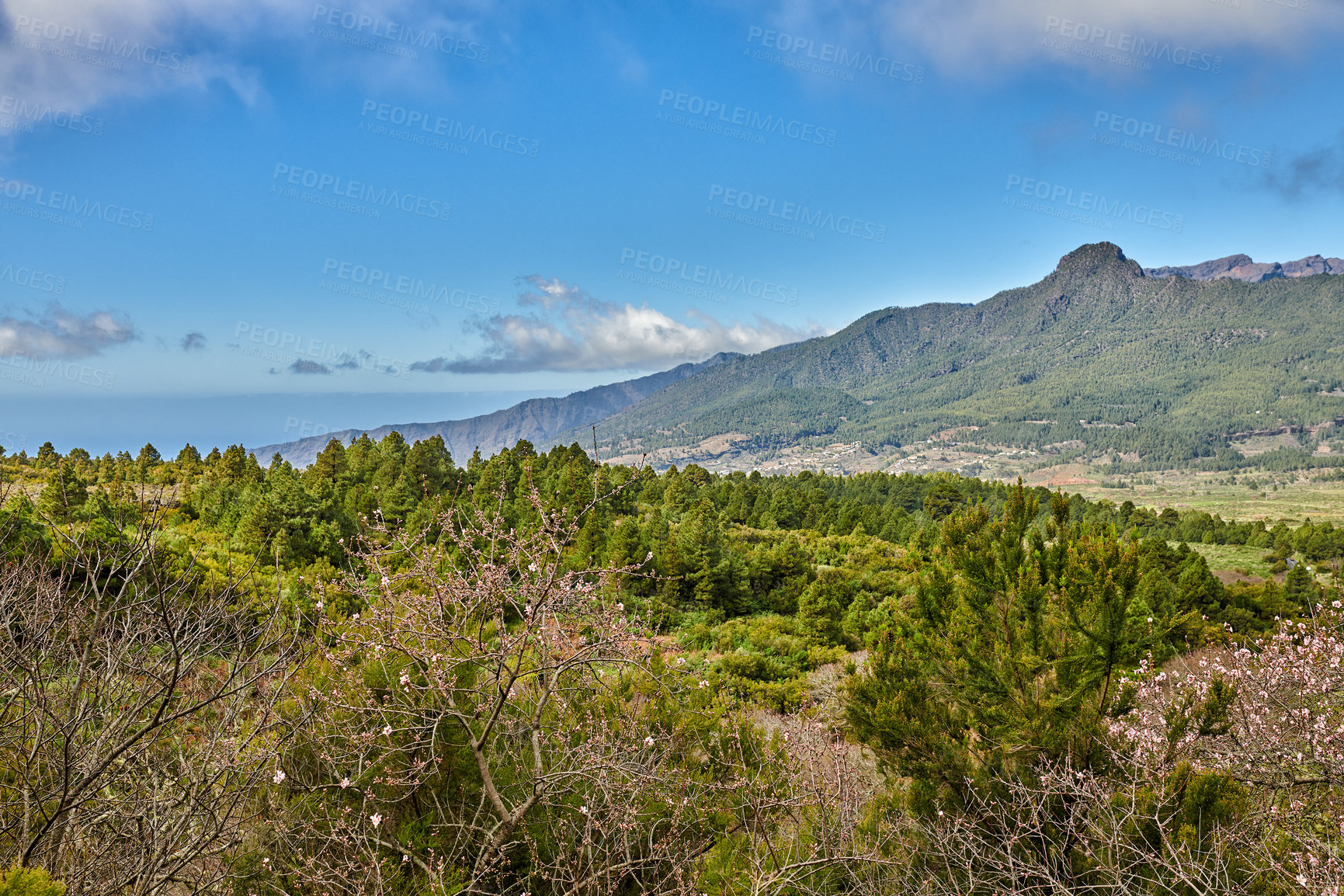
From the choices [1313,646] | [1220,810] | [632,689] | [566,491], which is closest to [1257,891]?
[1220,810]

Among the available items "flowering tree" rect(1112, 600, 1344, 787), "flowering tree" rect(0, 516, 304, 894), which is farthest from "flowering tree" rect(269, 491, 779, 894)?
"flowering tree" rect(1112, 600, 1344, 787)

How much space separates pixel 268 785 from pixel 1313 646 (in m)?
12.1

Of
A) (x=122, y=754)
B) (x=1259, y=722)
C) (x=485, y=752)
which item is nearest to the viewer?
(x=122, y=754)

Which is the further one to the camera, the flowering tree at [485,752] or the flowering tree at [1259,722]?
the flowering tree at [1259,722]

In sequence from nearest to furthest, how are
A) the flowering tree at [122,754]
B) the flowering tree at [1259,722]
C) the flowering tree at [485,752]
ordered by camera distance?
the flowering tree at [122,754], the flowering tree at [485,752], the flowering tree at [1259,722]

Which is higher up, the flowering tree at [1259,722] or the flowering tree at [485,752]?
the flowering tree at [485,752]

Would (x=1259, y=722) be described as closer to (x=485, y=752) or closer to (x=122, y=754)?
(x=485, y=752)

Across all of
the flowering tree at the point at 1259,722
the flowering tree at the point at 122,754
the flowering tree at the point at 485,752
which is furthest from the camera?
the flowering tree at the point at 1259,722

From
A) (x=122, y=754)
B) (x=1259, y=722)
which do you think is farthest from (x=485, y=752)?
(x=1259, y=722)

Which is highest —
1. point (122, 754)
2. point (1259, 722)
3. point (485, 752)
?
point (122, 754)

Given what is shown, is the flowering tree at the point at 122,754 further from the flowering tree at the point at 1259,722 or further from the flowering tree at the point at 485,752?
the flowering tree at the point at 1259,722

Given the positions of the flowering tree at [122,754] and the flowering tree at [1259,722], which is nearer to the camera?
the flowering tree at [122,754]

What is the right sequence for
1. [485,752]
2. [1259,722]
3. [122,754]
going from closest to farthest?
1. [122,754]
2. [485,752]
3. [1259,722]

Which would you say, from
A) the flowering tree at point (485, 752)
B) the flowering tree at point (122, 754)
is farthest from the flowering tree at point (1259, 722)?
the flowering tree at point (122, 754)
